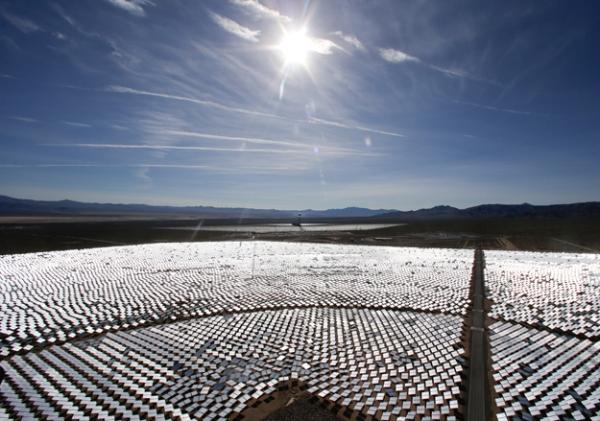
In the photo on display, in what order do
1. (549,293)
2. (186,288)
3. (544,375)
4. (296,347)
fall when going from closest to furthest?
1. (544,375)
2. (296,347)
3. (549,293)
4. (186,288)

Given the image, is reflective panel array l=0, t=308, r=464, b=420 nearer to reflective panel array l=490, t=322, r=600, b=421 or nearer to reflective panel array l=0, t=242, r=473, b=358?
reflective panel array l=490, t=322, r=600, b=421

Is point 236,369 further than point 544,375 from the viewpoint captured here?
Yes

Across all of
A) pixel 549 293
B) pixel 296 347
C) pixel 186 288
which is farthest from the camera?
pixel 186 288

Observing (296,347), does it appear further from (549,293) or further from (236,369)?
(549,293)

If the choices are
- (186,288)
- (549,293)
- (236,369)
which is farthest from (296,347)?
(549,293)

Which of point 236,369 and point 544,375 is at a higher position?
point 544,375

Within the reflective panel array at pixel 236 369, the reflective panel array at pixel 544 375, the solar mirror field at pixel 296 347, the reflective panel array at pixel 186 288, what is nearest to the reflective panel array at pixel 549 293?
the solar mirror field at pixel 296 347

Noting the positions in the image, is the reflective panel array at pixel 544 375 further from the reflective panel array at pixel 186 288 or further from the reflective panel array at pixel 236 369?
the reflective panel array at pixel 186 288

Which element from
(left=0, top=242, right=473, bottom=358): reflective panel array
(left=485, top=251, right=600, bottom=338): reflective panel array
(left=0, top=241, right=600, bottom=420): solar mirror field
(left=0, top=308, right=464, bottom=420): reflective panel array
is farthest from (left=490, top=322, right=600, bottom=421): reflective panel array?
(left=0, top=242, right=473, bottom=358): reflective panel array

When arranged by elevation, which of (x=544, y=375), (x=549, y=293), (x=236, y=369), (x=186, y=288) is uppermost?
(x=549, y=293)
